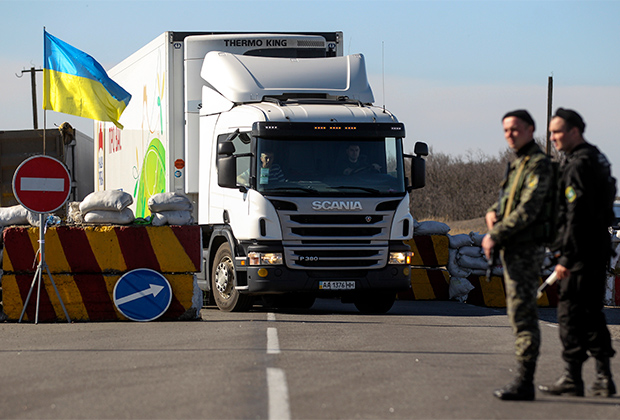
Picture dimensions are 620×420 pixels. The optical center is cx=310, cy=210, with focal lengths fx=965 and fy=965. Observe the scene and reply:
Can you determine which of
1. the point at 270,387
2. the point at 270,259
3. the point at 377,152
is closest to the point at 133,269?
the point at 270,259

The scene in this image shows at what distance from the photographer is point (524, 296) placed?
6.65m

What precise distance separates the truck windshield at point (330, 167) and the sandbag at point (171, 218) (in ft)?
3.48

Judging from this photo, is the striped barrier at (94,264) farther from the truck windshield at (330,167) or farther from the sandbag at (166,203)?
the truck windshield at (330,167)

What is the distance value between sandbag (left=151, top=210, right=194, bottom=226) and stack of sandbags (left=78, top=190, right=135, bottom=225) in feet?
1.22

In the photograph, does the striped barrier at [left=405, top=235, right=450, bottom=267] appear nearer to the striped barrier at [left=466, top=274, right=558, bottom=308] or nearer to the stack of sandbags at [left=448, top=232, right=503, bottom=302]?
the stack of sandbags at [left=448, top=232, right=503, bottom=302]

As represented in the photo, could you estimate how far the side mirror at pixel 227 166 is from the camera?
1309cm

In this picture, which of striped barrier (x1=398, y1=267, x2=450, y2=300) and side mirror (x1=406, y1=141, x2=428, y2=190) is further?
striped barrier (x1=398, y1=267, x2=450, y2=300)

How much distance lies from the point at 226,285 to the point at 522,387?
7806mm

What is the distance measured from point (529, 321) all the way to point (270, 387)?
191 cm

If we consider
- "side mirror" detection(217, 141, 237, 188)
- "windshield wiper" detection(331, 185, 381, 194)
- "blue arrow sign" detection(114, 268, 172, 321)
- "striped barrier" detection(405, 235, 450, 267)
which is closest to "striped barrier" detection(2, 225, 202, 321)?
"blue arrow sign" detection(114, 268, 172, 321)

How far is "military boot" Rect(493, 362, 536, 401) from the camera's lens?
21.7 ft

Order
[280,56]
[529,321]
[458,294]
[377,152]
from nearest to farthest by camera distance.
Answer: [529,321]
[377,152]
[280,56]
[458,294]

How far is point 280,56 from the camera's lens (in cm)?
1548

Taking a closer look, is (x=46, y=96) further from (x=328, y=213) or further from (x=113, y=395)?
(x=113, y=395)
